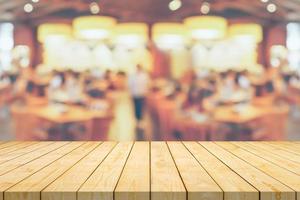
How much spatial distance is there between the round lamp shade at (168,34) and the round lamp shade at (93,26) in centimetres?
45

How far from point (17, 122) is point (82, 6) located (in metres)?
1.35

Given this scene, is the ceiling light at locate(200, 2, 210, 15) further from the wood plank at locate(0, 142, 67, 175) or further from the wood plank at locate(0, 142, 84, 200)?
the wood plank at locate(0, 142, 84, 200)

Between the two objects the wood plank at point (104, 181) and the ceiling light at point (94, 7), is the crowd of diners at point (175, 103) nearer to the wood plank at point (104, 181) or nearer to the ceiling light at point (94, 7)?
the ceiling light at point (94, 7)

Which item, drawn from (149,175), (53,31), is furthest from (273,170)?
(53,31)

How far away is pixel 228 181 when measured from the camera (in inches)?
92.5

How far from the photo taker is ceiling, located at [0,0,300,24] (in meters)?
5.14

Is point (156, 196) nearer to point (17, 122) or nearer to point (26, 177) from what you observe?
point (26, 177)

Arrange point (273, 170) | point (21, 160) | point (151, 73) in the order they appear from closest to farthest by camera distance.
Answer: point (273, 170)
point (21, 160)
point (151, 73)

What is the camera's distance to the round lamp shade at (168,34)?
514 cm

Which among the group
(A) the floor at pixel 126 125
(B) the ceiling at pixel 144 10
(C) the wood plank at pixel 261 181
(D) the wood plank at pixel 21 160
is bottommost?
(C) the wood plank at pixel 261 181

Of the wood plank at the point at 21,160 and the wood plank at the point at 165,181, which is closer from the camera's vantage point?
the wood plank at the point at 165,181

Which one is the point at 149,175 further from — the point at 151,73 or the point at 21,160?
the point at 151,73

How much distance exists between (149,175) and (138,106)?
2.62m

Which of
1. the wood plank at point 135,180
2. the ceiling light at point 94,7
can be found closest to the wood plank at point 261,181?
the wood plank at point 135,180
